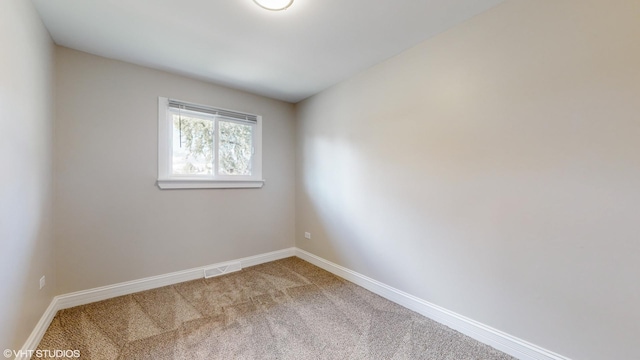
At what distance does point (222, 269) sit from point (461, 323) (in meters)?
2.63

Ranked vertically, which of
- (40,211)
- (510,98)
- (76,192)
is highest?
(510,98)

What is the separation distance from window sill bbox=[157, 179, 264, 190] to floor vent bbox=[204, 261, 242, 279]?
39.8 inches

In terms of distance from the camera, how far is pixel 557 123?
4.87 feet

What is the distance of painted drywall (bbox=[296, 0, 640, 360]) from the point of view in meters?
1.31

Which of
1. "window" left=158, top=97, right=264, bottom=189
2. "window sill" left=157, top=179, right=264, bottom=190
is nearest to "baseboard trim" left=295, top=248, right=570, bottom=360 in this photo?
"window sill" left=157, top=179, right=264, bottom=190

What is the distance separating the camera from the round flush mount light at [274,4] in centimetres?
163

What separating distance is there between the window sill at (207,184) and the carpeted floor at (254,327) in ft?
3.71

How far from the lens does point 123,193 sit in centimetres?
249

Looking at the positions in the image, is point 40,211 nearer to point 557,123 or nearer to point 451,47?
point 451,47

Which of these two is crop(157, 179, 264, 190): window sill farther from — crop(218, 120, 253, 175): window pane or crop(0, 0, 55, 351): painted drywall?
crop(0, 0, 55, 351): painted drywall

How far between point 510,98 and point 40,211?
364 cm

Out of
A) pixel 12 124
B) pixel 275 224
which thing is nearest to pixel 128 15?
pixel 12 124

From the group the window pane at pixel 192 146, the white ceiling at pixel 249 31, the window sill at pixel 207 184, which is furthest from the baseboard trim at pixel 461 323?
the white ceiling at pixel 249 31

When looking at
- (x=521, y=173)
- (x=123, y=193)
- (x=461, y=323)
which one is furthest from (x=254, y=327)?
(x=521, y=173)
